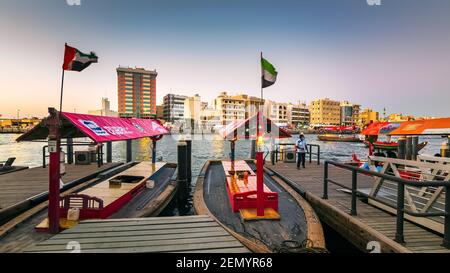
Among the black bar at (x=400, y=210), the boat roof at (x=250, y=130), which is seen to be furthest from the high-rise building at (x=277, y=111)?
the black bar at (x=400, y=210)

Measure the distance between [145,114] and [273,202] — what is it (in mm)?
155542

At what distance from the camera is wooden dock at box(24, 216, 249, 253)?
3.96 metres

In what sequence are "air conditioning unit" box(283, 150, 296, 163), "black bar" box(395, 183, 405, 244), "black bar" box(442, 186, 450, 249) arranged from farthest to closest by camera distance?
1. "air conditioning unit" box(283, 150, 296, 163)
2. "black bar" box(395, 183, 405, 244)
3. "black bar" box(442, 186, 450, 249)

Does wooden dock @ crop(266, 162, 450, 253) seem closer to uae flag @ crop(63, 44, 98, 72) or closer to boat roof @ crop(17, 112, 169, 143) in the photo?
boat roof @ crop(17, 112, 169, 143)

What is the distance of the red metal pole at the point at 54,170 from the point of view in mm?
5590

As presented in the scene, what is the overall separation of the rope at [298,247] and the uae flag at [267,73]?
433 cm

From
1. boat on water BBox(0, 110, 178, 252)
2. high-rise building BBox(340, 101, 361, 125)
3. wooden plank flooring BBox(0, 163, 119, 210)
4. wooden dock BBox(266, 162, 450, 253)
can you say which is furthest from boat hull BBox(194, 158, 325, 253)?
high-rise building BBox(340, 101, 361, 125)

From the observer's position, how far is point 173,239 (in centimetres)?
435

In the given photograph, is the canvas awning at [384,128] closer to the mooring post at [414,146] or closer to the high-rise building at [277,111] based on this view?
the mooring post at [414,146]

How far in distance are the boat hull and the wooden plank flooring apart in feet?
21.6

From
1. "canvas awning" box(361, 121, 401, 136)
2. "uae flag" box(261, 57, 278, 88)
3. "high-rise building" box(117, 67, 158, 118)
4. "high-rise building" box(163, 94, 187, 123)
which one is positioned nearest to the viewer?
"uae flag" box(261, 57, 278, 88)

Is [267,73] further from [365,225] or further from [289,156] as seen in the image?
[289,156]
